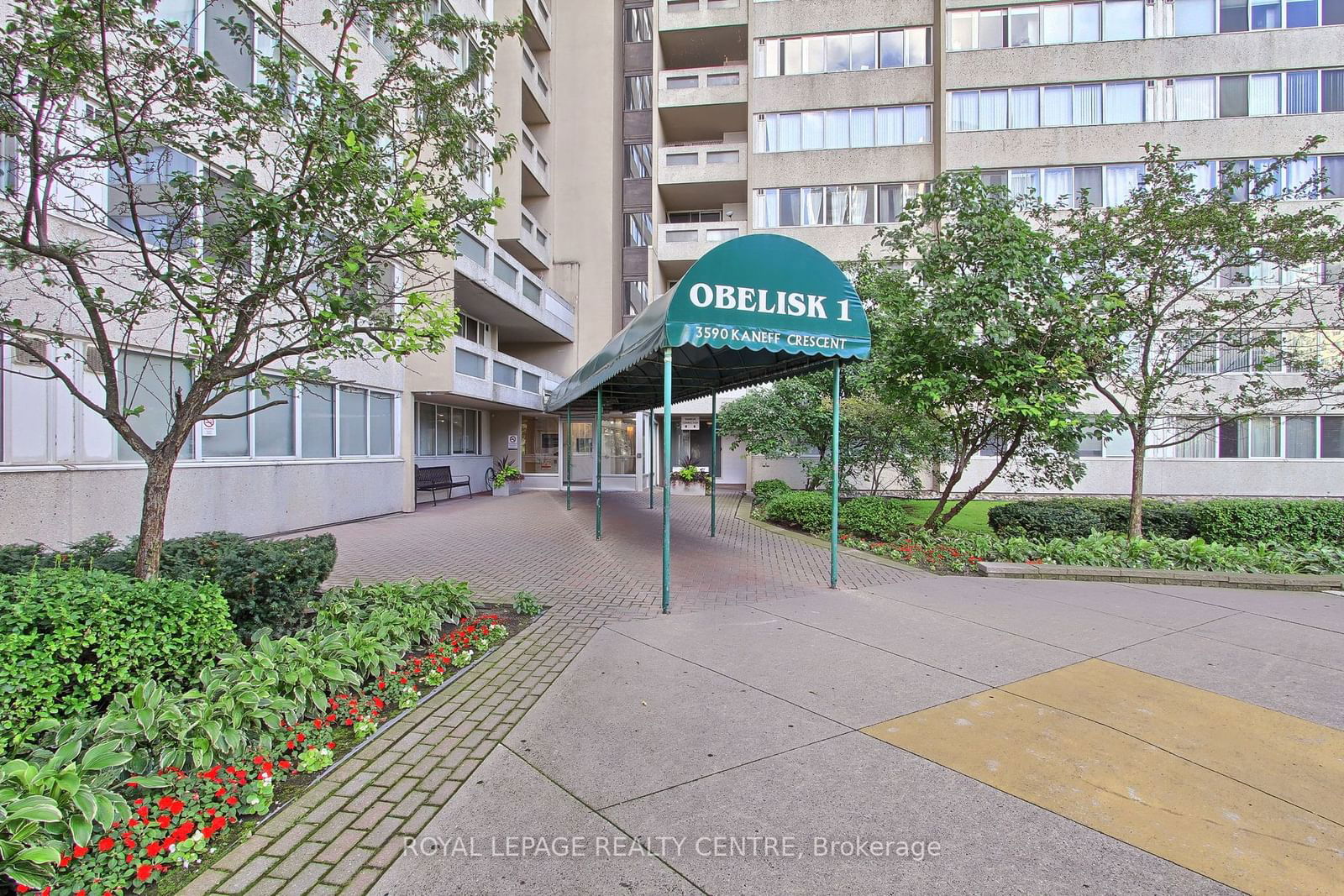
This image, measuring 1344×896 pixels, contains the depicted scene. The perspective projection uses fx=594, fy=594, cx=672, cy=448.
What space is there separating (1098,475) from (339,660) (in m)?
24.3

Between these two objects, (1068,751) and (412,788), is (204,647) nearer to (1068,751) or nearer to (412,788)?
(412,788)

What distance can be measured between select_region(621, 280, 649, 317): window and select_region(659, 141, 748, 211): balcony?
4.25 meters

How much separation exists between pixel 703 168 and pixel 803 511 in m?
18.2

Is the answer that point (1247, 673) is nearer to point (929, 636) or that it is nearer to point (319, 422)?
point (929, 636)

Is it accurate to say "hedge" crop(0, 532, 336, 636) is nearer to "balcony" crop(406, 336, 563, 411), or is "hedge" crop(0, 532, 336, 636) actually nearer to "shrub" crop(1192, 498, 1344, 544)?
"balcony" crop(406, 336, 563, 411)

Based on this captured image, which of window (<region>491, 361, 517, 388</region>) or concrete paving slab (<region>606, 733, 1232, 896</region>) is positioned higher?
window (<region>491, 361, 517, 388</region>)

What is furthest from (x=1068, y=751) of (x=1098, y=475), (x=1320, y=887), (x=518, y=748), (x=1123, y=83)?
(x=1123, y=83)

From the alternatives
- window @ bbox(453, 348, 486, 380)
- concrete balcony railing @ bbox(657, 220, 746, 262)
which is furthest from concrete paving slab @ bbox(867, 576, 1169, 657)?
concrete balcony railing @ bbox(657, 220, 746, 262)

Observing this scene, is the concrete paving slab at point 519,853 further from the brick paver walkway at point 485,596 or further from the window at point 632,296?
the window at point 632,296

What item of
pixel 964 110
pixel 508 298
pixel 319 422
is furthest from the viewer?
pixel 964 110

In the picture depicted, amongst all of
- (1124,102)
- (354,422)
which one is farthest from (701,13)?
(354,422)

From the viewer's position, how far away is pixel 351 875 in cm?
237

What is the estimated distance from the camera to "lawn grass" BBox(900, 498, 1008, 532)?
42.6 ft

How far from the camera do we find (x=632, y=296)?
28.3 metres
